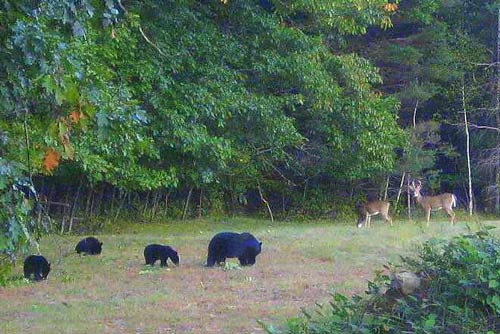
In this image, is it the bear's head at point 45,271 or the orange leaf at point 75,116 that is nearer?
the orange leaf at point 75,116

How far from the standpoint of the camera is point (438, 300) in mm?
8016

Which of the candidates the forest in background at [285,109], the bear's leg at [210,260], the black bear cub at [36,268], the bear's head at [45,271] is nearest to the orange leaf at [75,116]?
the forest in background at [285,109]

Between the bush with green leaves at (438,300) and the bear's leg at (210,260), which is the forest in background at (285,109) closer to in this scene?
the bear's leg at (210,260)

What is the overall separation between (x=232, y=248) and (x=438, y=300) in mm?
6855

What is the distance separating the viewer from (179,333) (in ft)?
31.4

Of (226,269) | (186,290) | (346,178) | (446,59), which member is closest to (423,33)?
(446,59)

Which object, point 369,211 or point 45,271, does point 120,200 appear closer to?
point 369,211

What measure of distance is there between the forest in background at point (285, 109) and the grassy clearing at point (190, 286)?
1.42m

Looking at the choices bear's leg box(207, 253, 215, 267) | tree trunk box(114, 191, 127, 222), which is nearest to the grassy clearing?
bear's leg box(207, 253, 215, 267)

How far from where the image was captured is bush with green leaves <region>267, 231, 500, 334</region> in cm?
775

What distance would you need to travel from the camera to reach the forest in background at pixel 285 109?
68.0 ft

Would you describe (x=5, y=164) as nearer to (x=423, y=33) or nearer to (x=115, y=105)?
(x=115, y=105)

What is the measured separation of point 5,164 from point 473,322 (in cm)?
423

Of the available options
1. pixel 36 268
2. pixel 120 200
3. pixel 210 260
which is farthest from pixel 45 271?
pixel 120 200
